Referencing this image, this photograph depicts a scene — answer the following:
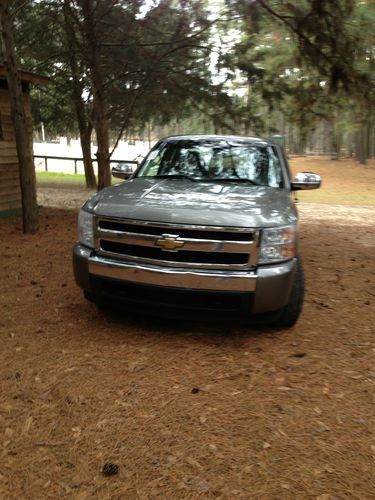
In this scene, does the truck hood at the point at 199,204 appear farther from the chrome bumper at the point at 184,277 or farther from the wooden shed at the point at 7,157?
the wooden shed at the point at 7,157

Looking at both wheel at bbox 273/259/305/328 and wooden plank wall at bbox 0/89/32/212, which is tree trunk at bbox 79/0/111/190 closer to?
wooden plank wall at bbox 0/89/32/212

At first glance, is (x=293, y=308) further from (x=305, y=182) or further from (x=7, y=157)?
(x=7, y=157)

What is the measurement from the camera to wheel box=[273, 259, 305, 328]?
4148mm

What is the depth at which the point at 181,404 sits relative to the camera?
10.2 ft

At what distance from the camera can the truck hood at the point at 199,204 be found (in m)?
3.72

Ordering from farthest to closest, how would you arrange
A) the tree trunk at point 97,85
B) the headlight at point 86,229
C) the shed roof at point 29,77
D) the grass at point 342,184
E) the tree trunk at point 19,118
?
1. the grass at point 342,184
2. the shed roof at point 29,77
3. the tree trunk at point 97,85
4. the tree trunk at point 19,118
5. the headlight at point 86,229

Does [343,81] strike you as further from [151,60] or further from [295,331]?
[295,331]

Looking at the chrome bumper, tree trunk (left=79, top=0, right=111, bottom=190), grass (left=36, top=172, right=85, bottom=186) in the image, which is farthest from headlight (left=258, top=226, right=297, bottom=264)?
grass (left=36, top=172, right=85, bottom=186)

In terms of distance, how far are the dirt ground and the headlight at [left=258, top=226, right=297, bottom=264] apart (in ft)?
2.58

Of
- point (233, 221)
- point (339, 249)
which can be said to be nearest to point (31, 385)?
point (233, 221)

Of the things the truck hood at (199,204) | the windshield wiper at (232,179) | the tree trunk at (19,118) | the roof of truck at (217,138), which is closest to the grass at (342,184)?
the tree trunk at (19,118)

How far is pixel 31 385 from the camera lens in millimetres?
3328

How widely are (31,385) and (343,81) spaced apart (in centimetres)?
827

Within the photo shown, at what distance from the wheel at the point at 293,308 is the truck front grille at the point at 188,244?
651mm
